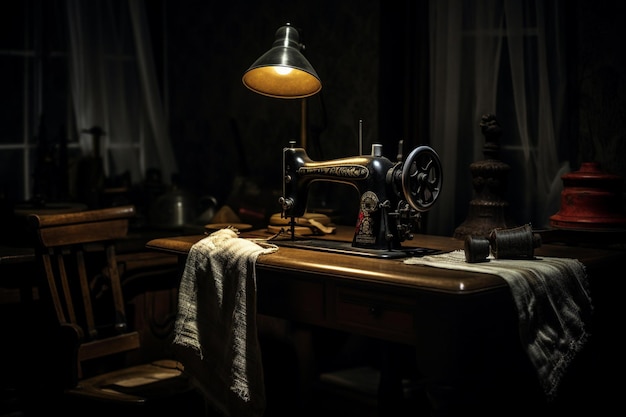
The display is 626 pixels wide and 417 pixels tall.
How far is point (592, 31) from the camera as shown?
11.1ft

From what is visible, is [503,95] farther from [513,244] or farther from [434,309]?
[434,309]

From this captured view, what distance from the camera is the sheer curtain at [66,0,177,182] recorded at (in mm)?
4980

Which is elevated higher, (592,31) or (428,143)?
(592,31)

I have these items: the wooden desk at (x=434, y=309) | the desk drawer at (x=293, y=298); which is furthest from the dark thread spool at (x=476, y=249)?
the desk drawer at (x=293, y=298)

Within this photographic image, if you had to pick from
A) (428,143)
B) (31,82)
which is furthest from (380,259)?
(31,82)

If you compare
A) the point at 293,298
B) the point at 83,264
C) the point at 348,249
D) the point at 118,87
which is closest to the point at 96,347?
the point at 83,264

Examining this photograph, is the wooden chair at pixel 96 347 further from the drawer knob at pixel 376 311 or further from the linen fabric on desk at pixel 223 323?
the drawer knob at pixel 376 311

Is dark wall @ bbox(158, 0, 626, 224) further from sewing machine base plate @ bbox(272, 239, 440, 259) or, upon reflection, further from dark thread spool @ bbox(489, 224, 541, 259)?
sewing machine base plate @ bbox(272, 239, 440, 259)

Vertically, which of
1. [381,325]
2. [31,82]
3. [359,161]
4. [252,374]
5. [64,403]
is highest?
[31,82]

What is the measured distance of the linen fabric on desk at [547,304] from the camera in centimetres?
259

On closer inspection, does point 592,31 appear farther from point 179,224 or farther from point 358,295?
point 179,224

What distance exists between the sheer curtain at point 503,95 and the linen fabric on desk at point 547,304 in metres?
0.82

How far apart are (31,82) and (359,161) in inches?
97.3

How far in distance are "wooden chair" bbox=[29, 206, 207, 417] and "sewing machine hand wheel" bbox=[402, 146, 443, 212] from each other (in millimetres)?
1110
